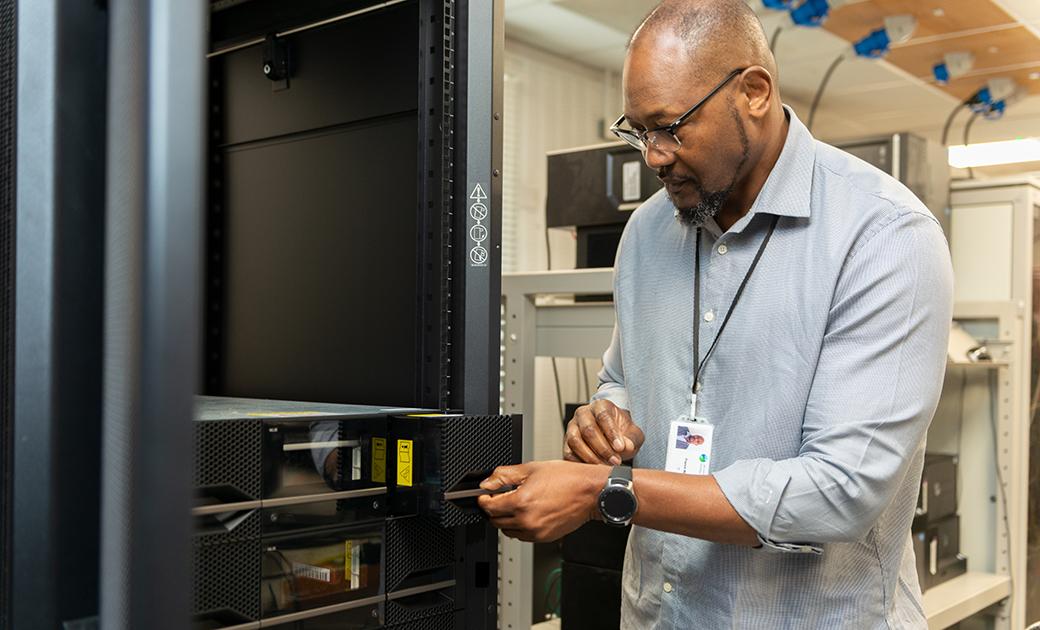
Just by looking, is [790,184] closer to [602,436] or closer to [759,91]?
[759,91]

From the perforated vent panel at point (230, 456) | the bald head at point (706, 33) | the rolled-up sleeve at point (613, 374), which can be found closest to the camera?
the perforated vent panel at point (230, 456)

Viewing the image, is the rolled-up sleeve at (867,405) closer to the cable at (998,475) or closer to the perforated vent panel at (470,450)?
the perforated vent panel at (470,450)

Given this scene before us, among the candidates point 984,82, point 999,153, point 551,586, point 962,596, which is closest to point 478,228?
point 962,596

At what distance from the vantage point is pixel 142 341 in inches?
17.0

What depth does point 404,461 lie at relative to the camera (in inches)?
33.9

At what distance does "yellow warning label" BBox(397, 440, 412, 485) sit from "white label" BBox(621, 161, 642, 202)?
1369 mm

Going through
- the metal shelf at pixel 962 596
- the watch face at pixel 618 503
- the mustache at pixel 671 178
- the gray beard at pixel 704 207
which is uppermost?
the mustache at pixel 671 178

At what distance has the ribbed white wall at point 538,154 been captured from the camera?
4375mm

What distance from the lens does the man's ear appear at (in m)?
1.07

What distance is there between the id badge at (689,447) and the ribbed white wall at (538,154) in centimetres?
298

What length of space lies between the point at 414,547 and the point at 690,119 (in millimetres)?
539

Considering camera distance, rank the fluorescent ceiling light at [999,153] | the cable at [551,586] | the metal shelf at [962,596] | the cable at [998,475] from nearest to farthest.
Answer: the metal shelf at [962,596]
the cable at [998,475]
the cable at [551,586]
the fluorescent ceiling light at [999,153]

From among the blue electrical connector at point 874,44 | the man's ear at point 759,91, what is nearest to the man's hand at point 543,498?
the man's ear at point 759,91

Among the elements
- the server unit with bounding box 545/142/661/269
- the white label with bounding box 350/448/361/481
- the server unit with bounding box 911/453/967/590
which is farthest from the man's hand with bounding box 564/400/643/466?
the server unit with bounding box 911/453/967/590
